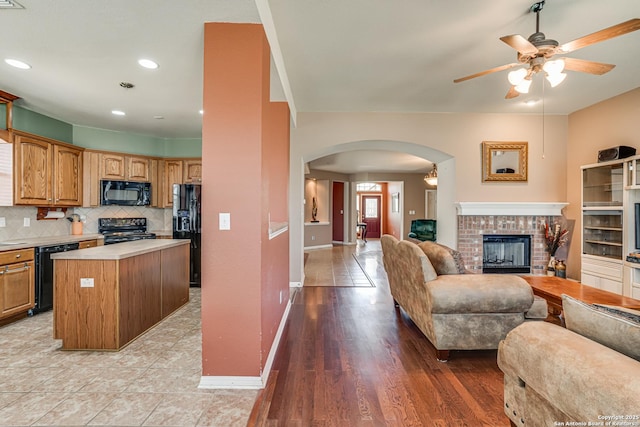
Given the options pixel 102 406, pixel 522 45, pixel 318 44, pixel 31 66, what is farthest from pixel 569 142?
pixel 31 66

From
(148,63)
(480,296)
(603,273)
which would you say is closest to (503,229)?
(603,273)

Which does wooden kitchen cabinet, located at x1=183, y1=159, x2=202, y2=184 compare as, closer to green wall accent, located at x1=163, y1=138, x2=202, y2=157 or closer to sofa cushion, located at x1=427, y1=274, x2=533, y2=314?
green wall accent, located at x1=163, y1=138, x2=202, y2=157

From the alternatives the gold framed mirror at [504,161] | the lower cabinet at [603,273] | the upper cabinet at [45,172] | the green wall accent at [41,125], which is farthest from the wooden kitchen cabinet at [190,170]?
the lower cabinet at [603,273]

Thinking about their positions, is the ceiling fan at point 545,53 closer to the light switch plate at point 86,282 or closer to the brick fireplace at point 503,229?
the brick fireplace at point 503,229

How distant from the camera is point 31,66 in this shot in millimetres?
2857

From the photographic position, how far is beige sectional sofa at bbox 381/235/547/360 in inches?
91.7

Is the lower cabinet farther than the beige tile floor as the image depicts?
Yes

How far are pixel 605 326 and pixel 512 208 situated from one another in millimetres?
4171

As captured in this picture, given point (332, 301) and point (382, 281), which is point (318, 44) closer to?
point (332, 301)

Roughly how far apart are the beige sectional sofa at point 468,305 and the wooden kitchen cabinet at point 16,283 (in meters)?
4.14

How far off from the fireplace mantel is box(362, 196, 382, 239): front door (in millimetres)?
8977

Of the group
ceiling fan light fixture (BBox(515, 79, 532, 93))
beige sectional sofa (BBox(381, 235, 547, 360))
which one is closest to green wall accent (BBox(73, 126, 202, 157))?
beige sectional sofa (BBox(381, 235, 547, 360))

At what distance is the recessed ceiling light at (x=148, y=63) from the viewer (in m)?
2.73

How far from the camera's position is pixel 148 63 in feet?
9.09
